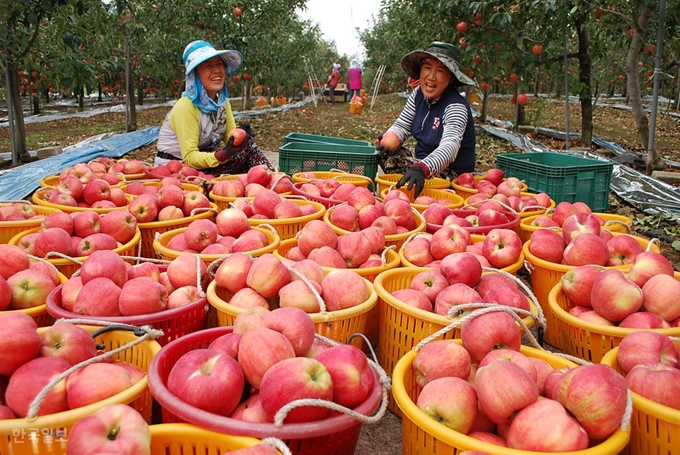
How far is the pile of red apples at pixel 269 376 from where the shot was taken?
5.00 feet

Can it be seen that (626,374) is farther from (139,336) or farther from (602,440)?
(139,336)

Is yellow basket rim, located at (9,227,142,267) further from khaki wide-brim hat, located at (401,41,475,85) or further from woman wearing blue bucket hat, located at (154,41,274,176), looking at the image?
khaki wide-brim hat, located at (401,41,475,85)

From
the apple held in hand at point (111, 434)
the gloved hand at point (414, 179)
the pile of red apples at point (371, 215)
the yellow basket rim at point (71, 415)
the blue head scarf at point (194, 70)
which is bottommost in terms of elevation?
the yellow basket rim at point (71, 415)

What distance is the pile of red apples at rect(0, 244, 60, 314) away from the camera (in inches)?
92.1

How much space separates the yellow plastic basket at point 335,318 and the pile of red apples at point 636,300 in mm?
1017

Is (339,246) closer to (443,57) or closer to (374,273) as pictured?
(374,273)

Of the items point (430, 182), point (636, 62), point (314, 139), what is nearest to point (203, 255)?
point (430, 182)

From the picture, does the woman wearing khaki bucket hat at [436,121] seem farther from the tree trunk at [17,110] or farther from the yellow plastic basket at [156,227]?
the tree trunk at [17,110]

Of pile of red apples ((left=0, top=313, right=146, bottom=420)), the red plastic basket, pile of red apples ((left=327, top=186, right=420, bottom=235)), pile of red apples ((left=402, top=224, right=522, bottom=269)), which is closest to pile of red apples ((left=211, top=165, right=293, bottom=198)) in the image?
pile of red apples ((left=327, top=186, right=420, bottom=235))

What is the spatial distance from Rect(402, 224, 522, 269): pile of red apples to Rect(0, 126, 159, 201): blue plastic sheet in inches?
185

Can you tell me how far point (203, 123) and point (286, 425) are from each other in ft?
15.6

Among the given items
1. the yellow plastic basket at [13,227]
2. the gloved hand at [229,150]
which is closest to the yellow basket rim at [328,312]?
the yellow plastic basket at [13,227]

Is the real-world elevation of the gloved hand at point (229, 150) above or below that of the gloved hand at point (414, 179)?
above

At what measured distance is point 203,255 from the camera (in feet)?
8.91
